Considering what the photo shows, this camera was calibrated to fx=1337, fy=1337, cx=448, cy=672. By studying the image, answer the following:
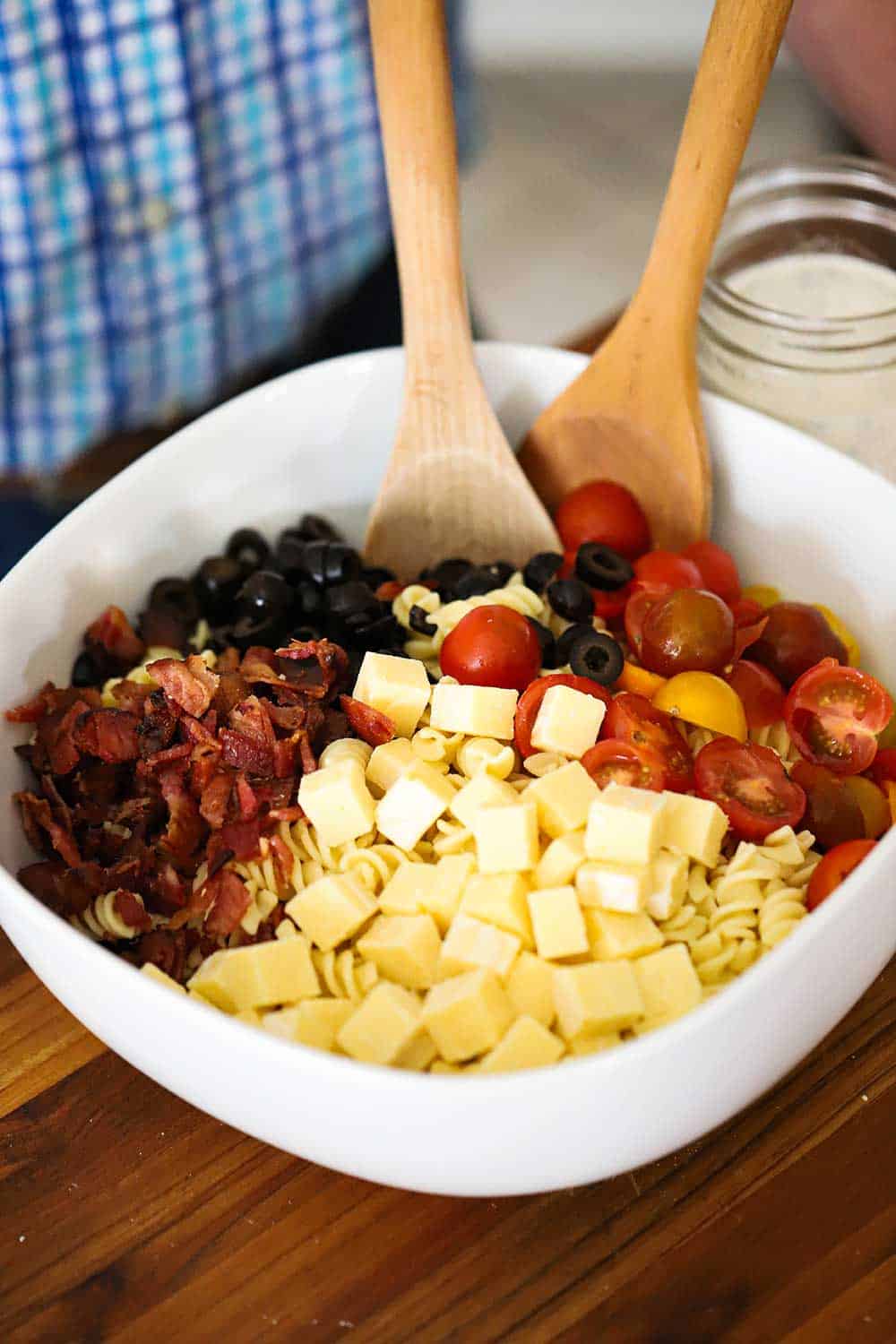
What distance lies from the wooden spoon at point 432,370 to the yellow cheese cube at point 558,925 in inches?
22.2

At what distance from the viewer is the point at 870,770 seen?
1.27 metres

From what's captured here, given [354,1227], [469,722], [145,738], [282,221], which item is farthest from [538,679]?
[282,221]

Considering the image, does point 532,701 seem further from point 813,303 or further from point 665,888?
point 813,303

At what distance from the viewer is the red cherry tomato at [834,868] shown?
1105 millimetres

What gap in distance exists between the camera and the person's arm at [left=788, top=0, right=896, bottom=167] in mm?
1771

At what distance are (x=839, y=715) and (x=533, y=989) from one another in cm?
43

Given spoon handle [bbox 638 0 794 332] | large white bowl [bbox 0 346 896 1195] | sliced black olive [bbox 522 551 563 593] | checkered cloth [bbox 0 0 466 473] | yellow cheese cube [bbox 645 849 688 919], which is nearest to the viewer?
large white bowl [bbox 0 346 896 1195]

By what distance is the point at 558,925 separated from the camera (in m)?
1.04

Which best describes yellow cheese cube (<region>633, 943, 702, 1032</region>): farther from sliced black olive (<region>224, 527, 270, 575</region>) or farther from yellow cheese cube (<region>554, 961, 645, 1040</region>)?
sliced black olive (<region>224, 527, 270, 575</region>)

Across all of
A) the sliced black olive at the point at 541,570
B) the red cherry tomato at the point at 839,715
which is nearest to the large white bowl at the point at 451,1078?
the red cherry tomato at the point at 839,715

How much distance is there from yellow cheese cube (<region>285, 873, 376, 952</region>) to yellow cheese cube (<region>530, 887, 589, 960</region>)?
0.47 feet

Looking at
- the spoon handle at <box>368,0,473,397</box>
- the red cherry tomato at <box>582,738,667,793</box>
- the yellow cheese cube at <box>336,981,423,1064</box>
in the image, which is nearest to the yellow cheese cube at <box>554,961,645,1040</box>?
the yellow cheese cube at <box>336,981,423,1064</box>

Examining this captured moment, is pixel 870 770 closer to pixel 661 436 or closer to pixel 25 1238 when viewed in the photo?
pixel 661 436

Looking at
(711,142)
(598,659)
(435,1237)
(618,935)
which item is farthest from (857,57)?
(435,1237)
